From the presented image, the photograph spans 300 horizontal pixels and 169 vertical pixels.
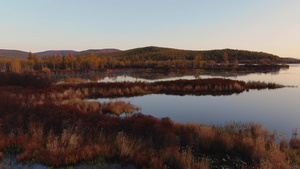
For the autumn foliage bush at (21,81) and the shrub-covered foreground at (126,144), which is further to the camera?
the autumn foliage bush at (21,81)

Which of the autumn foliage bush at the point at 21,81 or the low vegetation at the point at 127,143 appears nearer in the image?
the low vegetation at the point at 127,143

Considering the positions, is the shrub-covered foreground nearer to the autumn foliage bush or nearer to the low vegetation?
the low vegetation

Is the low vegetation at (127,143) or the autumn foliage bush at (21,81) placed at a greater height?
the autumn foliage bush at (21,81)

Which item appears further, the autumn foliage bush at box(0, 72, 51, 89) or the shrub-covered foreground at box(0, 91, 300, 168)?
the autumn foliage bush at box(0, 72, 51, 89)

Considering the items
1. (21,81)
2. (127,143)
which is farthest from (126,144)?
(21,81)

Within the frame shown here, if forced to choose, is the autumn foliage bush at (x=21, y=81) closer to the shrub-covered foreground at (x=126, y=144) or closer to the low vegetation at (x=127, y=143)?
the low vegetation at (x=127, y=143)

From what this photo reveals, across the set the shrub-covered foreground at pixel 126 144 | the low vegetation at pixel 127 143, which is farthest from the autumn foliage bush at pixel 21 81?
the shrub-covered foreground at pixel 126 144

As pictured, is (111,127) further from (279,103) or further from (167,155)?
(279,103)

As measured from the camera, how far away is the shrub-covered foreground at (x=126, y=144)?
5715 millimetres

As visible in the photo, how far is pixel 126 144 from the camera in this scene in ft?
21.1

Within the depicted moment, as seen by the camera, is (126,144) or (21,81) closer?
(126,144)

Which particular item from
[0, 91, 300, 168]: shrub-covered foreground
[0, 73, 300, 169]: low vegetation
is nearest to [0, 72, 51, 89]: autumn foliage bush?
[0, 73, 300, 169]: low vegetation

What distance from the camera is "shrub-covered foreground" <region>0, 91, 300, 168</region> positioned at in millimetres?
5715

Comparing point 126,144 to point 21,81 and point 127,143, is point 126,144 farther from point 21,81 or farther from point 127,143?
point 21,81
